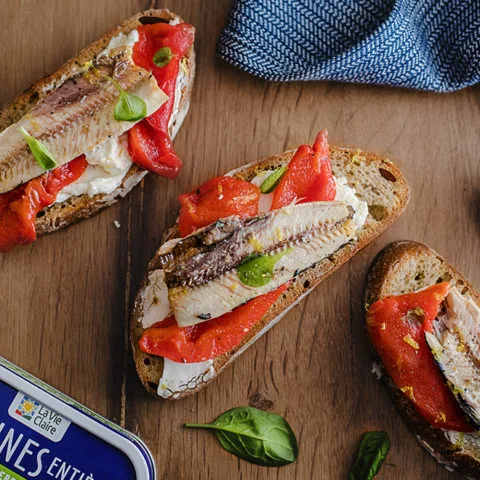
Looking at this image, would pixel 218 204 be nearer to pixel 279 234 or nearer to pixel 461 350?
pixel 279 234

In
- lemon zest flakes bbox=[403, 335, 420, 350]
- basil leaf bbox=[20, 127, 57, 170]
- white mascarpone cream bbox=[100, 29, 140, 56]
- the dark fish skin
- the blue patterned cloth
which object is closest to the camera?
the dark fish skin

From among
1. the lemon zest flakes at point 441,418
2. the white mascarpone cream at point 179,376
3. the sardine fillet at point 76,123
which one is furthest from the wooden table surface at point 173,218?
the sardine fillet at point 76,123

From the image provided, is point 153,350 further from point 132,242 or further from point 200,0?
point 200,0

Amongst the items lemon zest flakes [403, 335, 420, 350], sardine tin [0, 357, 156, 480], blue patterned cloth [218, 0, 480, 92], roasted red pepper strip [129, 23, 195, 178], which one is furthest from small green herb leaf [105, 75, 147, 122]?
lemon zest flakes [403, 335, 420, 350]

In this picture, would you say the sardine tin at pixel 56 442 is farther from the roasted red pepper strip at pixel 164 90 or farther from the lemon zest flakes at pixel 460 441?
the lemon zest flakes at pixel 460 441

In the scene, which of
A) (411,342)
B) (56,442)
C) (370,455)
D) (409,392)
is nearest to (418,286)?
(411,342)

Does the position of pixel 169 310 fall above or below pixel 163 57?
below

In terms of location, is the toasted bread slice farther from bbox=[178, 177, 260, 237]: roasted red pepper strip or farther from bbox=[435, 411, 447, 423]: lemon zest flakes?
bbox=[178, 177, 260, 237]: roasted red pepper strip
